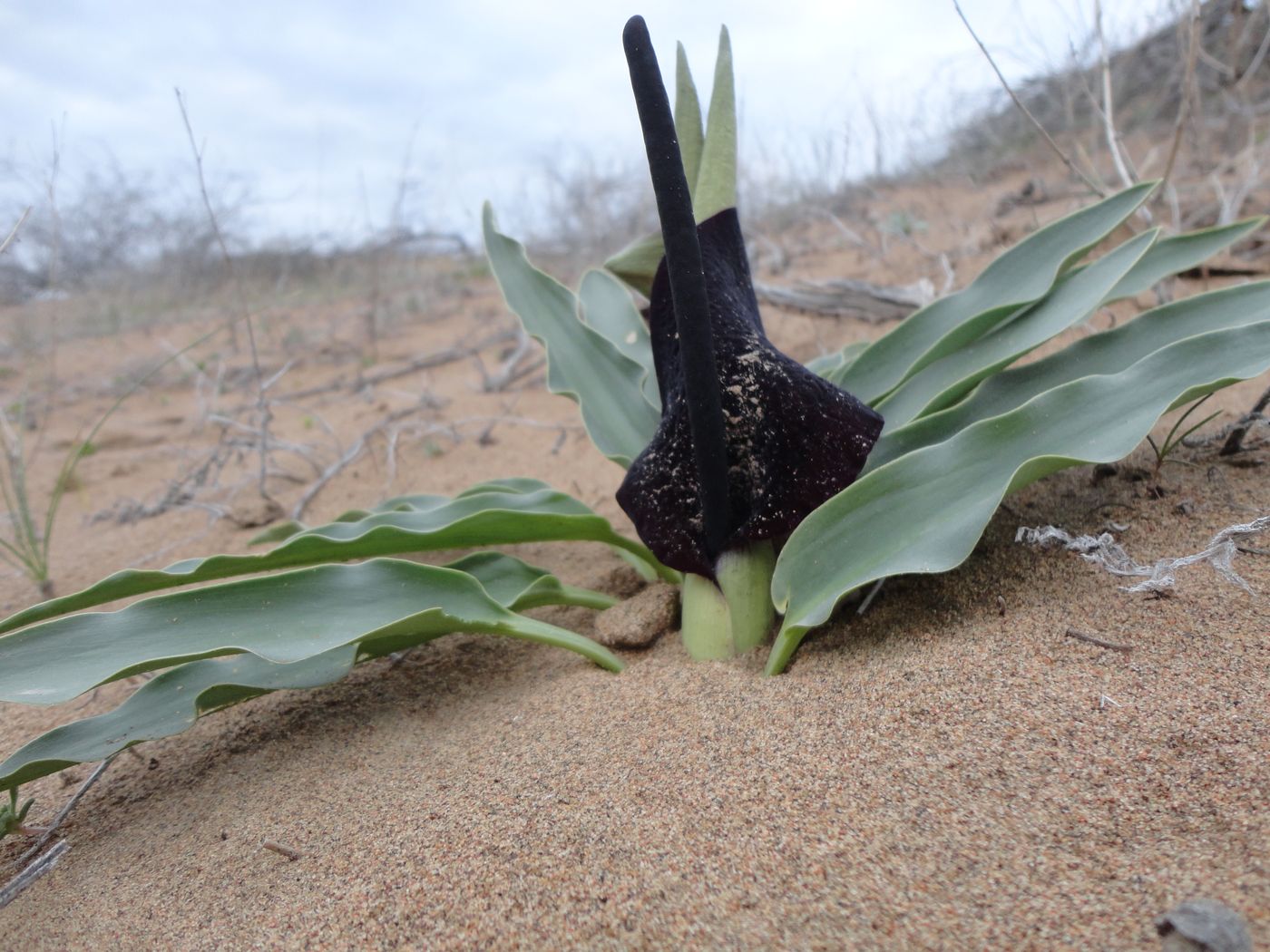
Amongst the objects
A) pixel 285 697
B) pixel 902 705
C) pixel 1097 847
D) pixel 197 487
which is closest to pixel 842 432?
pixel 902 705

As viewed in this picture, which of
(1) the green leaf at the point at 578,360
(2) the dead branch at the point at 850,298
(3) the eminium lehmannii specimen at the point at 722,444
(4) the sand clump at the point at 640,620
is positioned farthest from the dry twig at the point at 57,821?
(2) the dead branch at the point at 850,298

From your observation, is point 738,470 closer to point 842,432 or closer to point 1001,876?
point 842,432

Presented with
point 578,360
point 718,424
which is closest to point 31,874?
point 718,424

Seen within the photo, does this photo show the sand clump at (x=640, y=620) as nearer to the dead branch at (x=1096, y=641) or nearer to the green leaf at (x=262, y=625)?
the green leaf at (x=262, y=625)

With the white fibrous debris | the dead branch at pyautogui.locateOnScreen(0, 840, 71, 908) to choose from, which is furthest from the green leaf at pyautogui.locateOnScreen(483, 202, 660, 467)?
the dead branch at pyautogui.locateOnScreen(0, 840, 71, 908)

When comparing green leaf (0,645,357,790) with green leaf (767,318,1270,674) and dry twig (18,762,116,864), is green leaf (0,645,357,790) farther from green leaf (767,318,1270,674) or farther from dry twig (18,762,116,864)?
green leaf (767,318,1270,674)

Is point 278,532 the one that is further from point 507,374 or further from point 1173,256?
point 1173,256

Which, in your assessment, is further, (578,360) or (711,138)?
(578,360)
